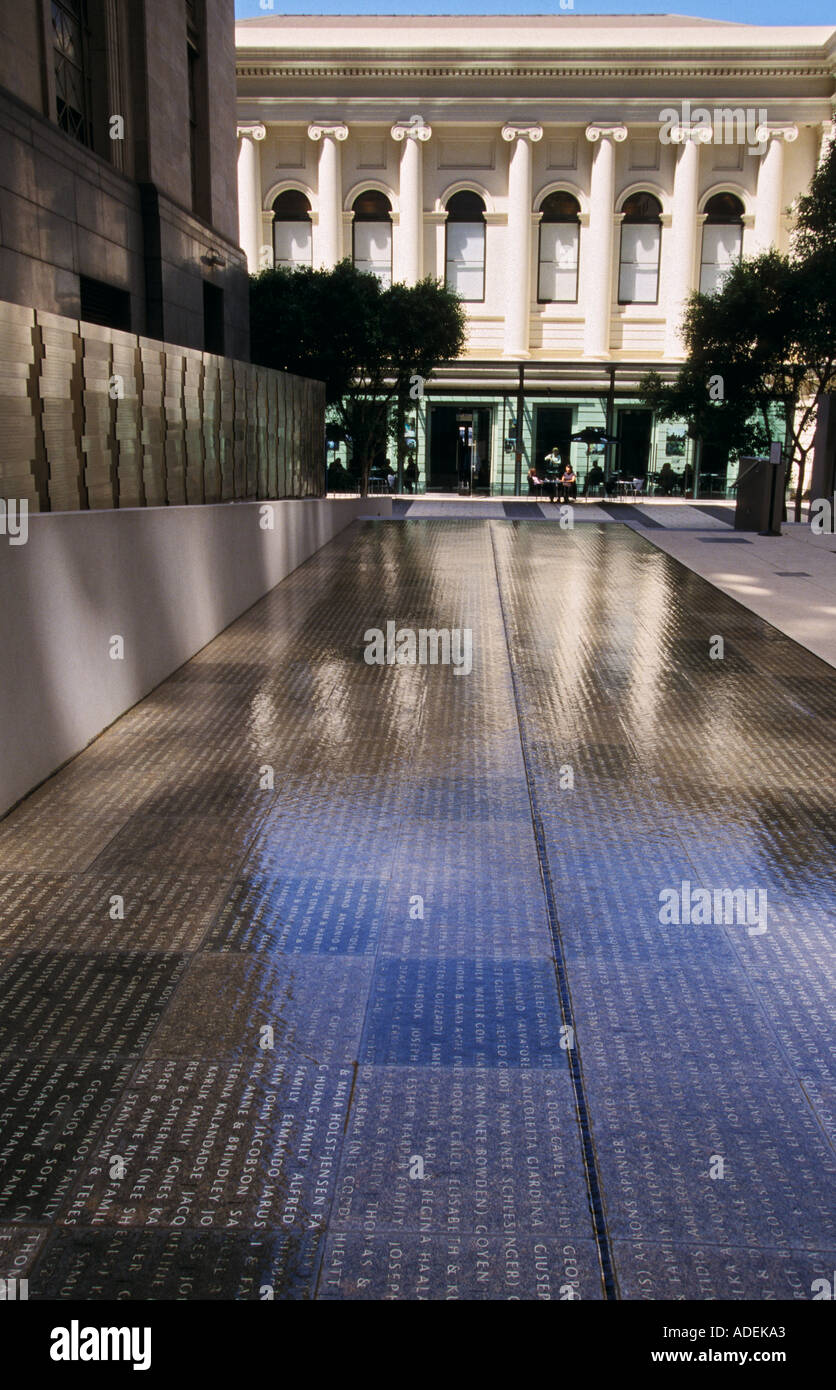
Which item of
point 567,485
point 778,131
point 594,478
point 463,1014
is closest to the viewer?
point 463,1014

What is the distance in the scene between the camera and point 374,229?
45.0 metres

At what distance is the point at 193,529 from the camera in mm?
9820

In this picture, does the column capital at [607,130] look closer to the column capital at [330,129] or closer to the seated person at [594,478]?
the column capital at [330,129]

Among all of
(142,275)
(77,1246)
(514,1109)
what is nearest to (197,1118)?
(77,1246)

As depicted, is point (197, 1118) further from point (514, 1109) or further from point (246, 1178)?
point (514, 1109)

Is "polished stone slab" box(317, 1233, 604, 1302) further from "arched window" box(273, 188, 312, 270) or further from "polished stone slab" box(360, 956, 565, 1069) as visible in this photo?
"arched window" box(273, 188, 312, 270)

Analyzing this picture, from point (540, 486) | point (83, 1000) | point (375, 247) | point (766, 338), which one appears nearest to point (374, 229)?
point (375, 247)

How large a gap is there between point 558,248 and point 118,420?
40700 millimetres

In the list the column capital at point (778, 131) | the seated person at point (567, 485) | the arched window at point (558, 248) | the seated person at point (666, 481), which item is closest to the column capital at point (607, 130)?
the arched window at point (558, 248)

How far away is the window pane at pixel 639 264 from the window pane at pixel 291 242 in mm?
12577

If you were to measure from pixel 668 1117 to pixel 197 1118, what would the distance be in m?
1.37

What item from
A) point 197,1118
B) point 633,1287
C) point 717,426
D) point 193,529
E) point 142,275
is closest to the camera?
point 633,1287

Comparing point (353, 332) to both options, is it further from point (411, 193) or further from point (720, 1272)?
point (720, 1272)

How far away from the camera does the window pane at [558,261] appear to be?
147 ft
